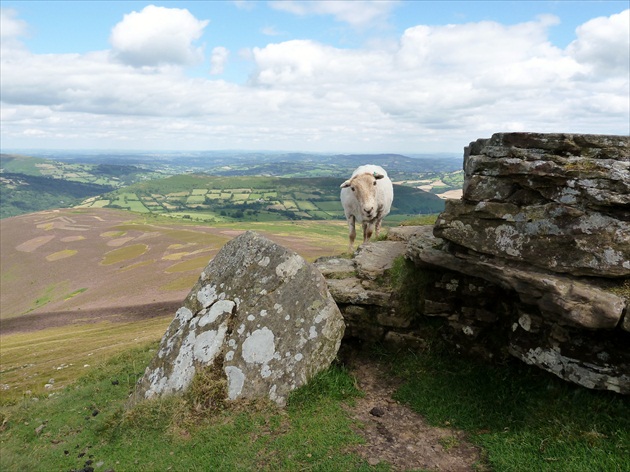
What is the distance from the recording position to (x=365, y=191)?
749 inches

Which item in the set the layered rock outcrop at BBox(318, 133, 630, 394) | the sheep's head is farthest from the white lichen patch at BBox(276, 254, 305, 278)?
the sheep's head

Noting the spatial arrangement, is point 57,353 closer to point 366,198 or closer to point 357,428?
point 366,198

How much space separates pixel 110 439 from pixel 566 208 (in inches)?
478

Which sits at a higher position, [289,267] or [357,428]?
[289,267]

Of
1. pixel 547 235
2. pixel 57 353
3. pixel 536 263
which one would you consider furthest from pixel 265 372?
pixel 57 353

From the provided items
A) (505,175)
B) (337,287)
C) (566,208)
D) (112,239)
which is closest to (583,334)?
A: (566,208)

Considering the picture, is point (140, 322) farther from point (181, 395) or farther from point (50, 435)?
point (181, 395)

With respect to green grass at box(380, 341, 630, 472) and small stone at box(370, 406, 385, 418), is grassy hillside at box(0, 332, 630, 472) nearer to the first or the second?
green grass at box(380, 341, 630, 472)

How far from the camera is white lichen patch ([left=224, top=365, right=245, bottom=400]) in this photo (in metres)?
10.0

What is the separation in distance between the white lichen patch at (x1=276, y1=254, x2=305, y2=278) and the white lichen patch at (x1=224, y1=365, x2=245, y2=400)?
2845 mm

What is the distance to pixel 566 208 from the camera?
343 inches

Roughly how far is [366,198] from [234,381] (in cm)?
1135

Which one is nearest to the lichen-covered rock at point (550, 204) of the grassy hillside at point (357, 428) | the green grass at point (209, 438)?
the grassy hillside at point (357, 428)

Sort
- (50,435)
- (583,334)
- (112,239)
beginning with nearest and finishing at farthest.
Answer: (583,334) → (50,435) → (112,239)
